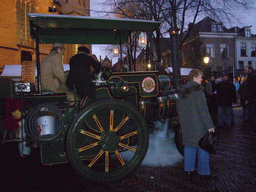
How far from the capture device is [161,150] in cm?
435

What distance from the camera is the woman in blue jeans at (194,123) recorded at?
2975mm

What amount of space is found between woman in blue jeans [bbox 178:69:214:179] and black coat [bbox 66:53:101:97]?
1.35 m

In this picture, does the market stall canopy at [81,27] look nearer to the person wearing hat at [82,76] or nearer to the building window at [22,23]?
the person wearing hat at [82,76]

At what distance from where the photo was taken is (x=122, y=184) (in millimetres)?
2885

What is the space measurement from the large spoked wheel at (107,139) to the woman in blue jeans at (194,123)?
28.2 inches

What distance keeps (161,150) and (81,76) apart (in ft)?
7.94

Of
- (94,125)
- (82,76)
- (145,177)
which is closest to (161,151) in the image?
(145,177)

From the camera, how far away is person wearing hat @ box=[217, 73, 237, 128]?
7004 millimetres

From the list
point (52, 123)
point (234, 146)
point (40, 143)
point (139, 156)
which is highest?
point (52, 123)

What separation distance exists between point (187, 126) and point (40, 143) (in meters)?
2.02

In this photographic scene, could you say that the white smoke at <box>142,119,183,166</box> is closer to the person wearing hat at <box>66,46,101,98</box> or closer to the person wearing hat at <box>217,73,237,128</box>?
the person wearing hat at <box>66,46,101,98</box>

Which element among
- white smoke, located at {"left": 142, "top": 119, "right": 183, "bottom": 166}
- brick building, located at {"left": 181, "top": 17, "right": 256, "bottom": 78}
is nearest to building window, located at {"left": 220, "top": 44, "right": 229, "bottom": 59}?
brick building, located at {"left": 181, "top": 17, "right": 256, "bottom": 78}

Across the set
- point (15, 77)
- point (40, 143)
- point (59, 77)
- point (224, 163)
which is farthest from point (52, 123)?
point (15, 77)

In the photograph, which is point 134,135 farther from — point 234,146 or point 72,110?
point 234,146
